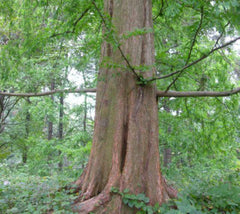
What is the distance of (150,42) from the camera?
3.70m

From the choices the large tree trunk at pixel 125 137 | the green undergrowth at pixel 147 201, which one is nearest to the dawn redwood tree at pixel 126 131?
the large tree trunk at pixel 125 137

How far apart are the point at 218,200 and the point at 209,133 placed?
7.82 feet

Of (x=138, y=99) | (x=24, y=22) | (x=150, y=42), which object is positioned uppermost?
(x=24, y=22)

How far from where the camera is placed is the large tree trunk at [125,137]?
297 cm

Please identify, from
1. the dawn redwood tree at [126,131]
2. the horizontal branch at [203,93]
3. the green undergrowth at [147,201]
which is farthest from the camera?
the horizontal branch at [203,93]

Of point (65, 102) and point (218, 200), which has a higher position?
point (65, 102)

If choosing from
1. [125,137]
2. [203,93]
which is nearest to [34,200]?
[125,137]

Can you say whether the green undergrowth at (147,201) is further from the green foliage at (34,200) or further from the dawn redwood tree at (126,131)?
the dawn redwood tree at (126,131)

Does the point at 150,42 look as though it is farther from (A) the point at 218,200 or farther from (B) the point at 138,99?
(A) the point at 218,200

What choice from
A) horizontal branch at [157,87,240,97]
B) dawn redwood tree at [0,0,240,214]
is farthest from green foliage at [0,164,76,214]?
horizontal branch at [157,87,240,97]

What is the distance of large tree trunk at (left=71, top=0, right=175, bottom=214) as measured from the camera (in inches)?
117

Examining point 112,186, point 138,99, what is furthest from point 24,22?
point 112,186

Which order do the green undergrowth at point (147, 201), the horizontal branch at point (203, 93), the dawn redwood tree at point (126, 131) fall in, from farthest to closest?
the horizontal branch at point (203, 93) → the dawn redwood tree at point (126, 131) → the green undergrowth at point (147, 201)

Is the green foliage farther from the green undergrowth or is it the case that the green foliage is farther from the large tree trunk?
the large tree trunk
